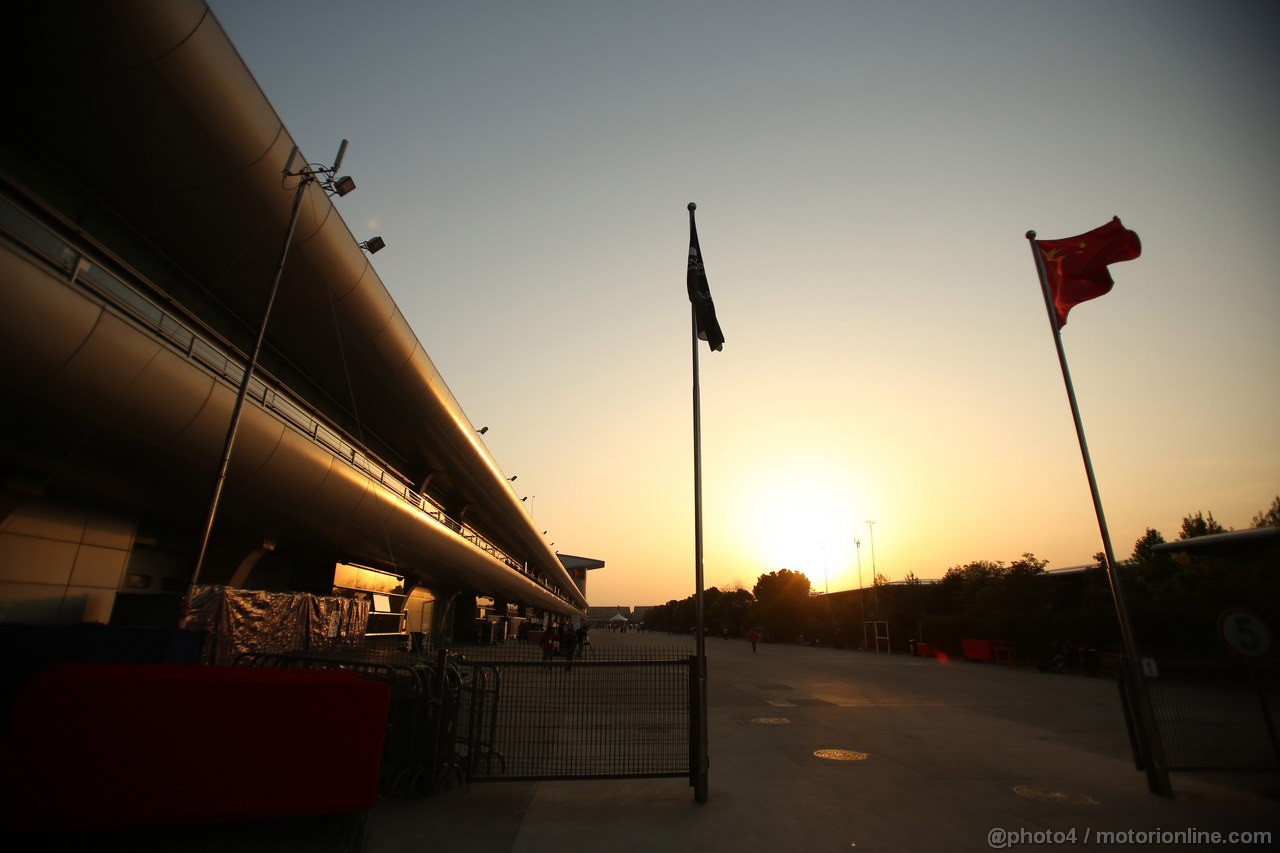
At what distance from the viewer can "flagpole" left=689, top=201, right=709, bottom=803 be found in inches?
262

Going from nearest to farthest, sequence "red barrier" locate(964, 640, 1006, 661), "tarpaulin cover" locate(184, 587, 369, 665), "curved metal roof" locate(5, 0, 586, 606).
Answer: "curved metal roof" locate(5, 0, 586, 606) < "tarpaulin cover" locate(184, 587, 369, 665) < "red barrier" locate(964, 640, 1006, 661)

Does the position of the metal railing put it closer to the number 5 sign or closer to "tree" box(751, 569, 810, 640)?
the number 5 sign

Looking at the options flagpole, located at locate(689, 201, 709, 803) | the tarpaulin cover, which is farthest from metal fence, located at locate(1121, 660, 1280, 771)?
the tarpaulin cover

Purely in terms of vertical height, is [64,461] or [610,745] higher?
[64,461]

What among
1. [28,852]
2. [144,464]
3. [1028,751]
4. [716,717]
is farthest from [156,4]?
[1028,751]

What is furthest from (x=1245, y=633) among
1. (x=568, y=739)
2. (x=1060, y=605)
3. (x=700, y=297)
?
(x=1060, y=605)

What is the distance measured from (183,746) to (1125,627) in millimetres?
10791

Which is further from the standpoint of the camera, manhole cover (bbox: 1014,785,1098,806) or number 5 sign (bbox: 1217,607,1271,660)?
number 5 sign (bbox: 1217,607,1271,660)

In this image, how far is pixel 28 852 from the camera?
4422 mm

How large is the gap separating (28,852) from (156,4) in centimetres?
1031

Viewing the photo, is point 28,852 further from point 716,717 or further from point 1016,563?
point 1016,563

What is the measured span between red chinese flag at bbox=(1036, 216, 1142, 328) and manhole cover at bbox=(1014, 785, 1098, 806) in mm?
7065

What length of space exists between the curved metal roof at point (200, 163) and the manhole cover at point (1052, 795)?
1565 centimetres

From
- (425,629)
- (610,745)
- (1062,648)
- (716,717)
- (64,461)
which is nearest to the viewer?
(610,745)
